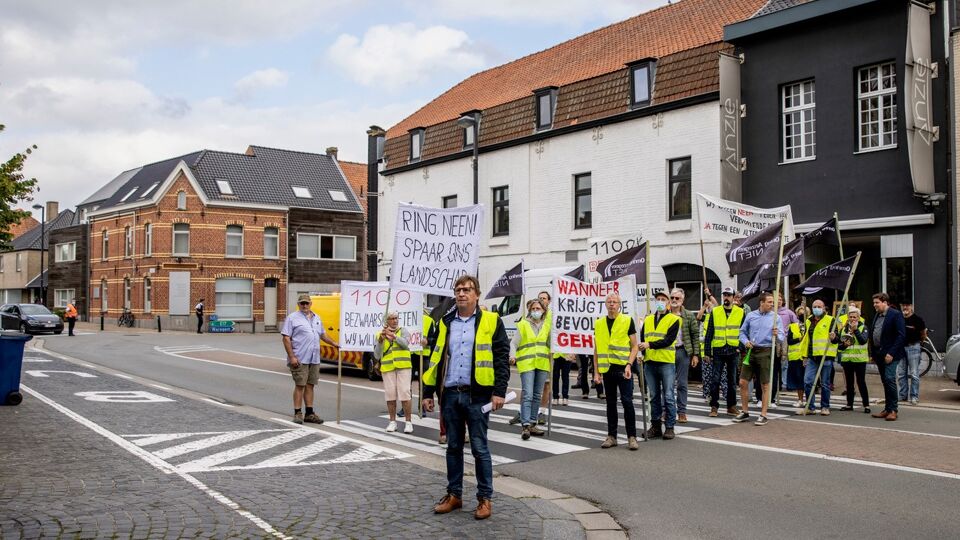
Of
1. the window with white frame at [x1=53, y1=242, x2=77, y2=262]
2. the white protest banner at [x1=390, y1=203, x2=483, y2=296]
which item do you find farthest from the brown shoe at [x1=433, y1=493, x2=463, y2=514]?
the window with white frame at [x1=53, y1=242, x2=77, y2=262]

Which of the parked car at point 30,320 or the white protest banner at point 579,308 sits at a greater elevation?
the white protest banner at point 579,308

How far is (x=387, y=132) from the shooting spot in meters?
34.6

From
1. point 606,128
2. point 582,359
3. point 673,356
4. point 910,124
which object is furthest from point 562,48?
point 673,356

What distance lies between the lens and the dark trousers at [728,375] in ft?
39.9

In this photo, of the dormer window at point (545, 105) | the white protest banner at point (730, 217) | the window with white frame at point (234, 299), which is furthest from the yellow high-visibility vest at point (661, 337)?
the window with white frame at point (234, 299)

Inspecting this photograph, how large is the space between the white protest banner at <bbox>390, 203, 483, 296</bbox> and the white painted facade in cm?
1159

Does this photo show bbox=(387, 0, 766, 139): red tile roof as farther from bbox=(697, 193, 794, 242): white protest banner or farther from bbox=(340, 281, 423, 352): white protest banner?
bbox=(340, 281, 423, 352): white protest banner

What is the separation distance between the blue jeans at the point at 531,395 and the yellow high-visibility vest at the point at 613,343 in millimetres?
1120

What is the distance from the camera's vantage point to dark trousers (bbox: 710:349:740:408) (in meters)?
12.2

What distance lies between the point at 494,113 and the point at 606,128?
5387 mm

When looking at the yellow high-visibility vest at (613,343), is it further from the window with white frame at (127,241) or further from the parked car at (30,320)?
the window with white frame at (127,241)

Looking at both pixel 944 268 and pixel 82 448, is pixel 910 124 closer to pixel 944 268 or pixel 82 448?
pixel 944 268

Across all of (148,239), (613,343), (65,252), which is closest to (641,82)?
(613,343)

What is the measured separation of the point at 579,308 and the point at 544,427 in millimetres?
1721
